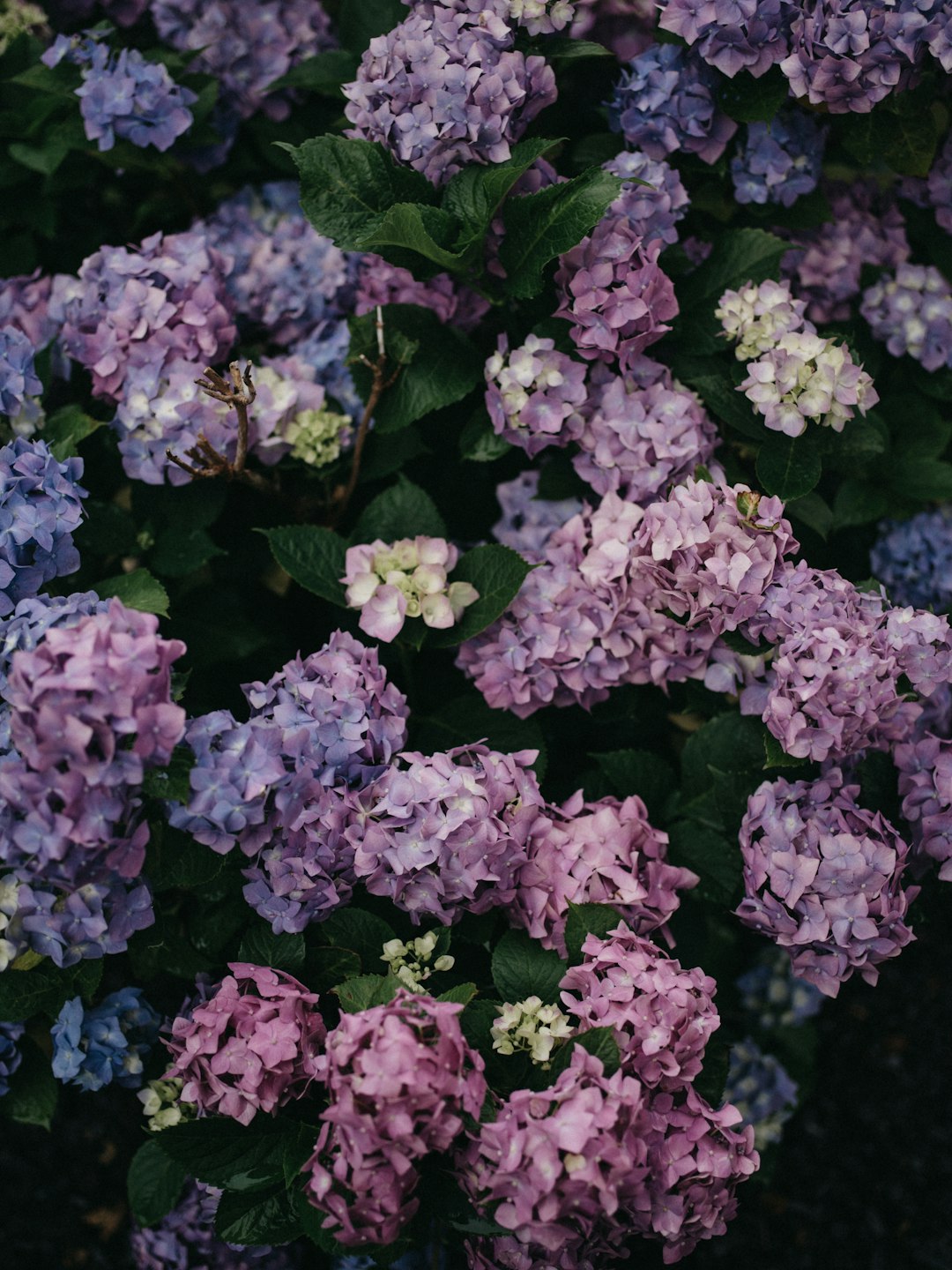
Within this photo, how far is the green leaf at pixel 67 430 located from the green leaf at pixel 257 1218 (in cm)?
116

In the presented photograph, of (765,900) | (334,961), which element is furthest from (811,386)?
(334,961)

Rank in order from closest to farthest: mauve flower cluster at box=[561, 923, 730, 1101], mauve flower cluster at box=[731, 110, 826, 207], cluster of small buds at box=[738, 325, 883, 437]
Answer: mauve flower cluster at box=[561, 923, 730, 1101] < cluster of small buds at box=[738, 325, 883, 437] < mauve flower cluster at box=[731, 110, 826, 207]

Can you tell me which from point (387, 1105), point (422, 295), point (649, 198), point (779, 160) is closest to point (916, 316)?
point (779, 160)

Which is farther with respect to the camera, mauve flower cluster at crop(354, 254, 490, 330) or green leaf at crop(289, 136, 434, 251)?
mauve flower cluster at crop(354, 254, 490, 330)

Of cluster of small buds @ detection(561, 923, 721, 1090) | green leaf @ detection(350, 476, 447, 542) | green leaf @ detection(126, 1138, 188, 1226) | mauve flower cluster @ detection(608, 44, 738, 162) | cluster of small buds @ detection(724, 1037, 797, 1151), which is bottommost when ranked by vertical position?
cluster of small buds @ detection(724, 1037, 797, 1151)

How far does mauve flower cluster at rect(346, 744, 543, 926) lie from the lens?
1521 mm

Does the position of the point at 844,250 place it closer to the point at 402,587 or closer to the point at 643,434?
the point at 643,434

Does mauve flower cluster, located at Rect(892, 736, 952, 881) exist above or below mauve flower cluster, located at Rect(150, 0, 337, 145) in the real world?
below

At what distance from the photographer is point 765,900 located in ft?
5.33

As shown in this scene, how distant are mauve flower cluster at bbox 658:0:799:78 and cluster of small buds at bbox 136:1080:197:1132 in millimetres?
1885

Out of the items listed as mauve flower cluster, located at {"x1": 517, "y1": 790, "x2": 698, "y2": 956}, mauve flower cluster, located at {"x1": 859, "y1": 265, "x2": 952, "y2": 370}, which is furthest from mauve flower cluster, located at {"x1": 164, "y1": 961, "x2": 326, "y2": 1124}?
mauve flower cluster, located at {"x1": 859, "y1": 265, "x2": 952, "y2": 370}

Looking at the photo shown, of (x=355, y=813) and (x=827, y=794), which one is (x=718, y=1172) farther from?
(x=355, y=813)

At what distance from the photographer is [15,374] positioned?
1803mm

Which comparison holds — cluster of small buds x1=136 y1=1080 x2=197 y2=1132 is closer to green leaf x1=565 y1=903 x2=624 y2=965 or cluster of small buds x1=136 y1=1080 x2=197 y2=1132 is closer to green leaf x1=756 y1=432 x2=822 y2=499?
green leaf x1=565 y1=903 x2=624 y2=965
